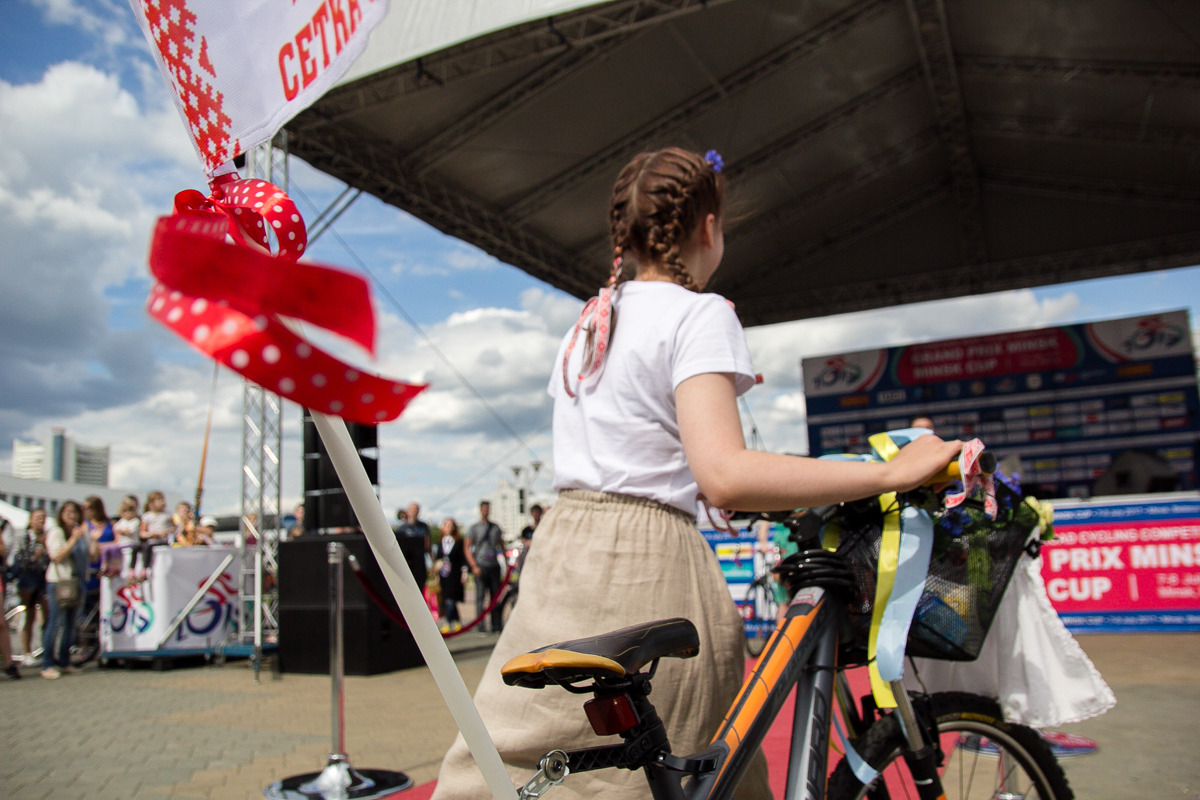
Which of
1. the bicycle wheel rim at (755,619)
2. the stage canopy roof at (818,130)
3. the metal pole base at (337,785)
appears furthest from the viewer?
the stage canopy roof at (818,130)

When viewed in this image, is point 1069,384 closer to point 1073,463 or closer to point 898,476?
point 1073,463

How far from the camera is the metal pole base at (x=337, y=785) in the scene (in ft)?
12.5

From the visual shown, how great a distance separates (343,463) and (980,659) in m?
1.65

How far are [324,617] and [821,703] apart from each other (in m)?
6.85

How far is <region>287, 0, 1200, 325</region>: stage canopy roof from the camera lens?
9.85 metres

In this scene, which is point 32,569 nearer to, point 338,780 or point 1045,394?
point 338,780

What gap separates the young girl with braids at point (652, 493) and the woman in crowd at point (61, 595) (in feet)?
27.7

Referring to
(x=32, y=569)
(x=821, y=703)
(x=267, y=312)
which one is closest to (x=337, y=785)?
(x=821, y=703)

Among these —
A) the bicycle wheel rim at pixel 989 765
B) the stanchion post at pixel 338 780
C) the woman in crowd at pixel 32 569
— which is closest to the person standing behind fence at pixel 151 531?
the woman in crowd at pixel 32 569

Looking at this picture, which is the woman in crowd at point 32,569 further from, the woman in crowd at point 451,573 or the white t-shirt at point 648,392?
Answer: the white t-shirt at point 648,392

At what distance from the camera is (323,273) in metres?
0.58

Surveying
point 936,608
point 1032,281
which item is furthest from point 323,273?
point 1032,281

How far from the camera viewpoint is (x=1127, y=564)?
829cm

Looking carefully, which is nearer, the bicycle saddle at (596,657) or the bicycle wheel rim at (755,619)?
the bicycle saddle at (596,657)
